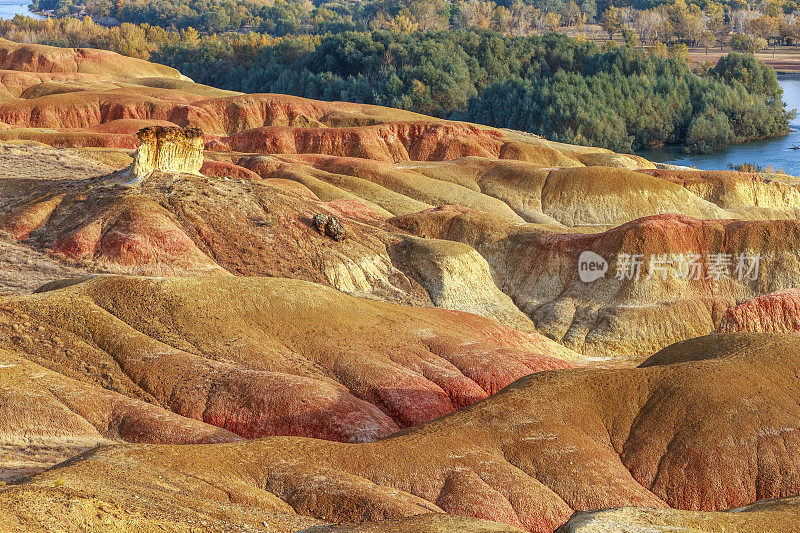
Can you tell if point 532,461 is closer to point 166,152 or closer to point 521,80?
point 166,152

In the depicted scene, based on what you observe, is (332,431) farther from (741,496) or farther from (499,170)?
(499,170)

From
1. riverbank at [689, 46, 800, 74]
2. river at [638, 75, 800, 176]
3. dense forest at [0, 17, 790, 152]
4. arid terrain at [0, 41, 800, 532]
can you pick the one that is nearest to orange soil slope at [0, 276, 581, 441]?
arid terrain at [0, 41, 800, 532]

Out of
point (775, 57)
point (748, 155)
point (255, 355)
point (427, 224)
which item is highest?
point (775, 57)

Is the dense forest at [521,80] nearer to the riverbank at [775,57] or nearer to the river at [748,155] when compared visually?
the river at [748,155]

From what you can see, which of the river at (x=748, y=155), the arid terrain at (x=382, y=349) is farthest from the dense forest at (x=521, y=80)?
the arid terrain at (x=382, y=349)

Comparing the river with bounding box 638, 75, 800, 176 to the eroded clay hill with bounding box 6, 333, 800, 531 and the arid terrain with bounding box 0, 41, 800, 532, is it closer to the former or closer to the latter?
the arid terrain with bounding box 0, 41, 800, 532

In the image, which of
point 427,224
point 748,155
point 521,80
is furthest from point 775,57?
point 427,224
